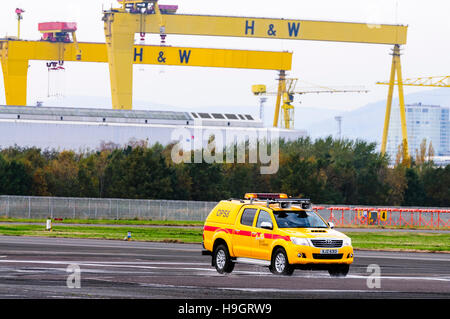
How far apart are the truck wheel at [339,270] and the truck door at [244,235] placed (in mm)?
2087

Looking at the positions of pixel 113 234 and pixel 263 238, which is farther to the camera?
pixel 113 234

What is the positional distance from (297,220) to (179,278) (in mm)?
3365

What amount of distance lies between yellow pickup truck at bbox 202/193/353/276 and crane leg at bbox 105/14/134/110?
84.2 meters

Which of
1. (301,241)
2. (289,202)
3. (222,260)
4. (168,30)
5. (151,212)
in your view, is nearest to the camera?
(301,241)

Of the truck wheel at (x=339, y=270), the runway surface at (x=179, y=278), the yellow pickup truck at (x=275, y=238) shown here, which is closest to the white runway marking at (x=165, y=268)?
the runway surface at (x=179, y=278)

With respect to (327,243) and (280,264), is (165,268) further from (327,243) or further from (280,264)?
(327,243)

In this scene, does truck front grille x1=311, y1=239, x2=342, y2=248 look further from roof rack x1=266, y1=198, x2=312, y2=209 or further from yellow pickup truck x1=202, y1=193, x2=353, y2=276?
roof rack x1=266, y1=198, x2=312, y2=209

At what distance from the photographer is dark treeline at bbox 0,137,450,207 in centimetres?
8238

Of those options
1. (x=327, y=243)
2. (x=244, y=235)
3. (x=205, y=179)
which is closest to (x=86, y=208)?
(x=205, y=179)

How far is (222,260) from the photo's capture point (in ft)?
76.1

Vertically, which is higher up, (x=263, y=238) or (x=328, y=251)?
(x=263, y=238)

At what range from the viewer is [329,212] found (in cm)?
7056
